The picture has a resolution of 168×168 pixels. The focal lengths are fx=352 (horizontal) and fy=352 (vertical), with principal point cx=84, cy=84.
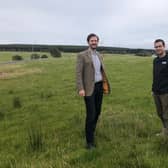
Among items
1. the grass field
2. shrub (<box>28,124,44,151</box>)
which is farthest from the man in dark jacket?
shrub (<box>28,124,44,151</box>)

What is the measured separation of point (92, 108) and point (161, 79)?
165 cm

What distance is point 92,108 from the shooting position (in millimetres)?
6652

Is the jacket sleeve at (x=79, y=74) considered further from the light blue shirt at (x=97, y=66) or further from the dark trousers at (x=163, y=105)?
the dark trousers at (x=163, y=105)

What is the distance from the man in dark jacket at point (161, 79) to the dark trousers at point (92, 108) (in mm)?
1284

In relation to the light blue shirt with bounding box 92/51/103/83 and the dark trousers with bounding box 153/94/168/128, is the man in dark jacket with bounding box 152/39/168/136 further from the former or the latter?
the light blue shirt with bounding box 92/51/103/83

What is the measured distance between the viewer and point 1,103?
1349 cm

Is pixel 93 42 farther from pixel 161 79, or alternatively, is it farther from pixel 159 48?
pixel 161 79

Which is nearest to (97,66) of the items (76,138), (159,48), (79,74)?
(79,74)

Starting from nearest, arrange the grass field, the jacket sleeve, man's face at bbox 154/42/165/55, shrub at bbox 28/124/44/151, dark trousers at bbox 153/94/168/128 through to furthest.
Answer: the grass field → the jacket sleeve → shrub at bbox 28/124/44/151 → man's face at bbox 154/42/165/55 → dark trousers at bbox 153/94/168/128

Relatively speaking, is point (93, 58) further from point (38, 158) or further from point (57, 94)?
point (57, 94)

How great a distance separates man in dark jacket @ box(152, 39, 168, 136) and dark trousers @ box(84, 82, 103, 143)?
1.28 metres

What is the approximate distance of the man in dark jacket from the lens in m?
7.12

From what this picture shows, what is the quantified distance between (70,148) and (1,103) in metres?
7.32

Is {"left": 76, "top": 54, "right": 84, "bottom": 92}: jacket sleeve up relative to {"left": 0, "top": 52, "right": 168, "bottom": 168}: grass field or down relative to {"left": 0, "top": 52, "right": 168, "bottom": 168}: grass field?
up
